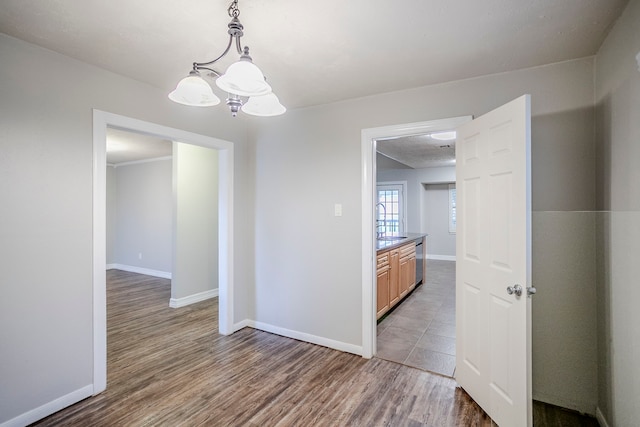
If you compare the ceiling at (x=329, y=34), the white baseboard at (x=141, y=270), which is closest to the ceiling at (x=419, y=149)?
the ceiling at (x=329, y=34)

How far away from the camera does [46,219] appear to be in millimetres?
2053

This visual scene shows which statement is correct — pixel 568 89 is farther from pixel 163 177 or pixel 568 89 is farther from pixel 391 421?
pixel 163 177

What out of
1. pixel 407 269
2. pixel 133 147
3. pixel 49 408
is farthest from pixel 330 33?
pixel 133 147

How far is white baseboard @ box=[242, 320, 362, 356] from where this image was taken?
297 cm

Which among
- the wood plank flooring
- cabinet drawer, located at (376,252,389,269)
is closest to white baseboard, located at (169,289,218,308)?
the wood plank flooring

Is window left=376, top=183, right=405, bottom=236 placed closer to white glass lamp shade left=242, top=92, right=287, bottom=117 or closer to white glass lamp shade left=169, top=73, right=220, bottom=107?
white glass lamp shade left=242, top=92, right=287, bottom=117

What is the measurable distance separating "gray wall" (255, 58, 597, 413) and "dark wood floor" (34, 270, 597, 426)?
43 centimetres

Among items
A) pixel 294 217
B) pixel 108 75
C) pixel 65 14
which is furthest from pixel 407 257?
pixel 65 14

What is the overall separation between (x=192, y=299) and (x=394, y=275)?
2.97m

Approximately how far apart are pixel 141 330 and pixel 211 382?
1.62 meters

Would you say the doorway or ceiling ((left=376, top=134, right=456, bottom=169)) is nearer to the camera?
the doorway

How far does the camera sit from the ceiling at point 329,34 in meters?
1.59

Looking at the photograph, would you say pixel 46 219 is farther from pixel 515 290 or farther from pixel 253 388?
pixel 515 290

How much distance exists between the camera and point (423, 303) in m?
4.61
